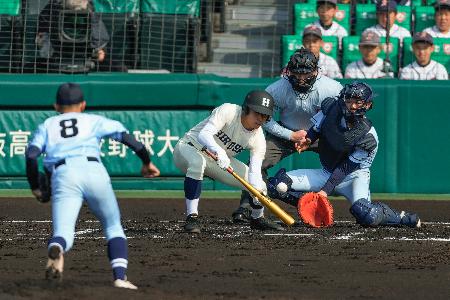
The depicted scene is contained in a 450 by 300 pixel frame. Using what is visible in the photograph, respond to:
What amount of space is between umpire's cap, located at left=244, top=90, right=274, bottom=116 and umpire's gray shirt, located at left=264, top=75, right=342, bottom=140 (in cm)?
118

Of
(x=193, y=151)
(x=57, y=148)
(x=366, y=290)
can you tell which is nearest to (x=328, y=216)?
(x=193, y=151)

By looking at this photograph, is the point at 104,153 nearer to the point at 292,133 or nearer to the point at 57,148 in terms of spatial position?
the point at 292,133

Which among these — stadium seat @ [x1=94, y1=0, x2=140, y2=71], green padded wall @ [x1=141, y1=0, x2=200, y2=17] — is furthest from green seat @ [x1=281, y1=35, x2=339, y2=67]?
stadium seat @ [x1=94, y1=0, x2=140, y2=71]

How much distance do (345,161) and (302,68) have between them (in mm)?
1047

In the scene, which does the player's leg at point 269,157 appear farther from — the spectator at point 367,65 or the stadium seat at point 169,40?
the stadium seat at point 169,40

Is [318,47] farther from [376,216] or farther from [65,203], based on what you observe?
[65,203]

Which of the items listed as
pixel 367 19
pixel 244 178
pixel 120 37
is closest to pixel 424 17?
pixel 367 19

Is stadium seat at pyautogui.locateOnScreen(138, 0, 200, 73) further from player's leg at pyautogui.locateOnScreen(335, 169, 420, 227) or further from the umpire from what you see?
player's leg at pyautogui.locateOnScreen(335, 169, 420, 227)

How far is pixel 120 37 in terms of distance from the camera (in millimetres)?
16703

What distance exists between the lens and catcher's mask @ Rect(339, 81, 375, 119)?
11641 mm

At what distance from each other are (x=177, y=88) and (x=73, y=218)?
8.12 meters

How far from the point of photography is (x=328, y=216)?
12.0 metres

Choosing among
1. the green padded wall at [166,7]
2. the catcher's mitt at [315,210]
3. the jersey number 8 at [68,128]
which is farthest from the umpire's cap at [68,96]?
the green padded wall at [166,7]

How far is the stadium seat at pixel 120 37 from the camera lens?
1670 centimetres
